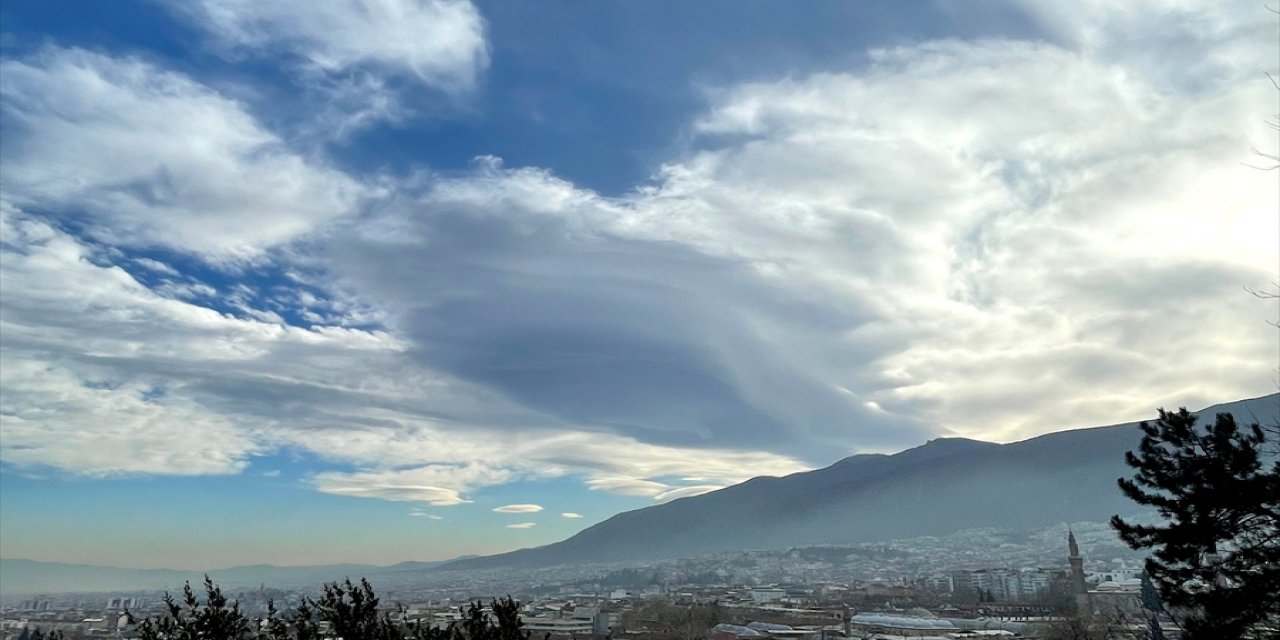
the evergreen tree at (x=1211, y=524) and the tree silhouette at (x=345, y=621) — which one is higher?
the evergreen tree at (x=1211, y=524)

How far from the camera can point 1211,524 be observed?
1109cm

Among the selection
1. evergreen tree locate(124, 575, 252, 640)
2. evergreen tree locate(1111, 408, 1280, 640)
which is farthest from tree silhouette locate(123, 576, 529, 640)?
evergreen tree locate(1111, 408, 1280, 640)

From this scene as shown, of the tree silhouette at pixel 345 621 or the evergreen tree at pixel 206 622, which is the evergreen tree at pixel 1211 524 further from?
the evergreen tree at pixel 206 622

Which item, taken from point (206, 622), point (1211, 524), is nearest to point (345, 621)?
point (206, 622)

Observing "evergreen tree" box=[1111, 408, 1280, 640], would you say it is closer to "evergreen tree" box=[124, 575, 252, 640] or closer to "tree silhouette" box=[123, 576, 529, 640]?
"tree silhouette" box=[123, 576, 529, 640]

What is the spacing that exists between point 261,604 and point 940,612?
78419 millimetres

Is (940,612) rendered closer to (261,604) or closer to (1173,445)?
(261,604)

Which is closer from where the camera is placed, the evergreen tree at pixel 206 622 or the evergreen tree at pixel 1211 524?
the evergreen tree at pixel 1211 524

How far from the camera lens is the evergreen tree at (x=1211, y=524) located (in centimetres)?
1052

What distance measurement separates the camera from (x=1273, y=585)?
10.2 metres

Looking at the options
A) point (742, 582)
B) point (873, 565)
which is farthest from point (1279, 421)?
point (873, 565)

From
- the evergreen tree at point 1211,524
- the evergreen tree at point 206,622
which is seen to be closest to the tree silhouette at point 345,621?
the evergreen tree at point 206,622

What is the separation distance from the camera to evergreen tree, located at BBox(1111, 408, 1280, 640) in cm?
1052

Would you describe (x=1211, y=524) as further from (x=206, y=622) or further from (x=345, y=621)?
(x=206, y=622)
